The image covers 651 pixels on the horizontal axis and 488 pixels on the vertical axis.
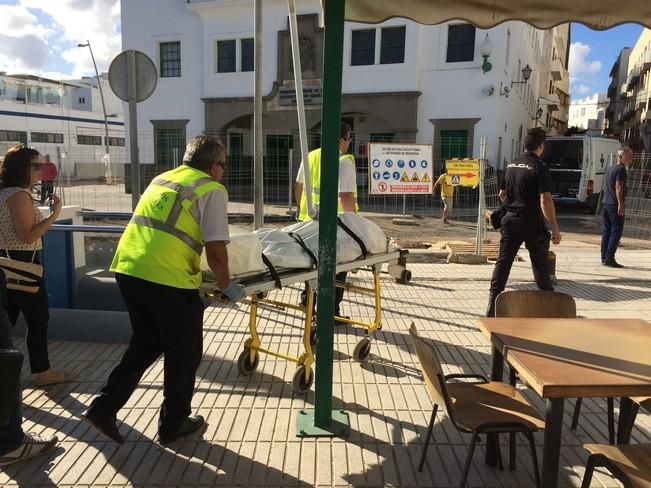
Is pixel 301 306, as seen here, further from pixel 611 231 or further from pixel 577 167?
pixel 577 167

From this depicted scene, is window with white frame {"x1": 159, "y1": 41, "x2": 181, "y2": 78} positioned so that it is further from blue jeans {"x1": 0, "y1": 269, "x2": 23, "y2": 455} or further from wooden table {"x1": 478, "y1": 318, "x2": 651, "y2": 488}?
wooden table {"x1": 478, "y1": 318, "x2": 651, "y2": 488}

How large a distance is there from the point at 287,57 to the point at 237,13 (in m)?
3.13

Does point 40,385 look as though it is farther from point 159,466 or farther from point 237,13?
point 237,13

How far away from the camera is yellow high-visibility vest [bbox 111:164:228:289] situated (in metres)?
2.83

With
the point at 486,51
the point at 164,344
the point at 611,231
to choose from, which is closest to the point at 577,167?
the point at 486,51

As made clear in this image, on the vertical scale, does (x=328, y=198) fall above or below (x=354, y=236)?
above

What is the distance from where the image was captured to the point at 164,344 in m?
2.98

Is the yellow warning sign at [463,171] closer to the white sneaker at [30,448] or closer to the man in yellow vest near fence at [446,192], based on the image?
the man in yellow vest near fence at [446,192]

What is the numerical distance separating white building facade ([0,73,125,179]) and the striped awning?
33.2 metres

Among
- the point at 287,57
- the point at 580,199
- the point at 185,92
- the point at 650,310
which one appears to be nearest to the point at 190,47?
the point at 185,92

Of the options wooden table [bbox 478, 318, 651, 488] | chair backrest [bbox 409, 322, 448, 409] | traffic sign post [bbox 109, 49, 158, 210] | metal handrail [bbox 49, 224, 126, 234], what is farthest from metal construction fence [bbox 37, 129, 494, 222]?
chair backrest [bbox 409, 322, 448, 409]

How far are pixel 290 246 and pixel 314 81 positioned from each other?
18852 millimetres

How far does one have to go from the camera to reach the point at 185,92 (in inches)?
941

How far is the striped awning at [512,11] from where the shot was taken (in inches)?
154
